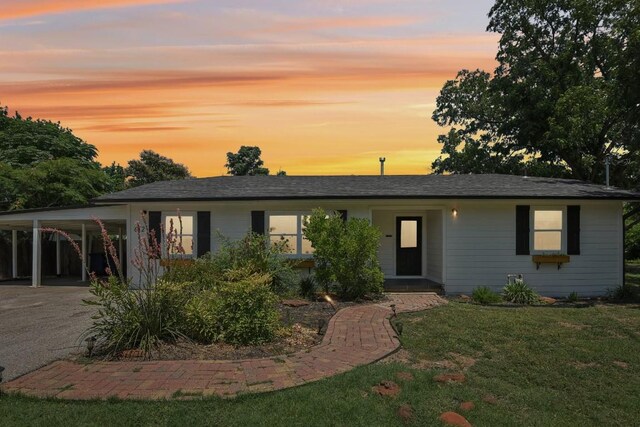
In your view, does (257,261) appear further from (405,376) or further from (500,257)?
(500,257)

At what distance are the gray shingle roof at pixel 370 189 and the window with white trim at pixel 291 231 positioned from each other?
0.69 meters

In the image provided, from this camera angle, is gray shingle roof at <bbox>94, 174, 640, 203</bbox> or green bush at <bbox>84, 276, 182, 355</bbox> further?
gray shingle roof at <bbox>94, 174, 640, 203</bbox>

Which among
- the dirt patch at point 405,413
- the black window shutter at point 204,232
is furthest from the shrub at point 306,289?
the dirt patch at point 405,413

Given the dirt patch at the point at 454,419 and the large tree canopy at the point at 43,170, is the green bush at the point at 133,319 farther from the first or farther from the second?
the large tree canopy at the point at 43,170

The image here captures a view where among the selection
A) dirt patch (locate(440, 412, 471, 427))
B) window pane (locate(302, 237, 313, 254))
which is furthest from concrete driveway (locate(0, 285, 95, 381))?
window pane (locate(302, 237, 313, 254))

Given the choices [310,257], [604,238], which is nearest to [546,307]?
[604,238]

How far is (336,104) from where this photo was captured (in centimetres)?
1255

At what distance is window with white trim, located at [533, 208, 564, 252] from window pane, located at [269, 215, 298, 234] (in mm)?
6609

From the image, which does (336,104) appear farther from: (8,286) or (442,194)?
(8,286)

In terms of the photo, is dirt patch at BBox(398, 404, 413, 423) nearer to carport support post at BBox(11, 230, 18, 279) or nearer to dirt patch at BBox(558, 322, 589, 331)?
dirt patch at BBox(558, 322, 589, 331)

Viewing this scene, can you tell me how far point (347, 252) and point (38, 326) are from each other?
6.20 metres

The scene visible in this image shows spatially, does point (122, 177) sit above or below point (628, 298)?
above

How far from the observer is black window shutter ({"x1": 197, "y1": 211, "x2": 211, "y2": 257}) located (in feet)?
43.5

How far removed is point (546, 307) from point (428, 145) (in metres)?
18.6
